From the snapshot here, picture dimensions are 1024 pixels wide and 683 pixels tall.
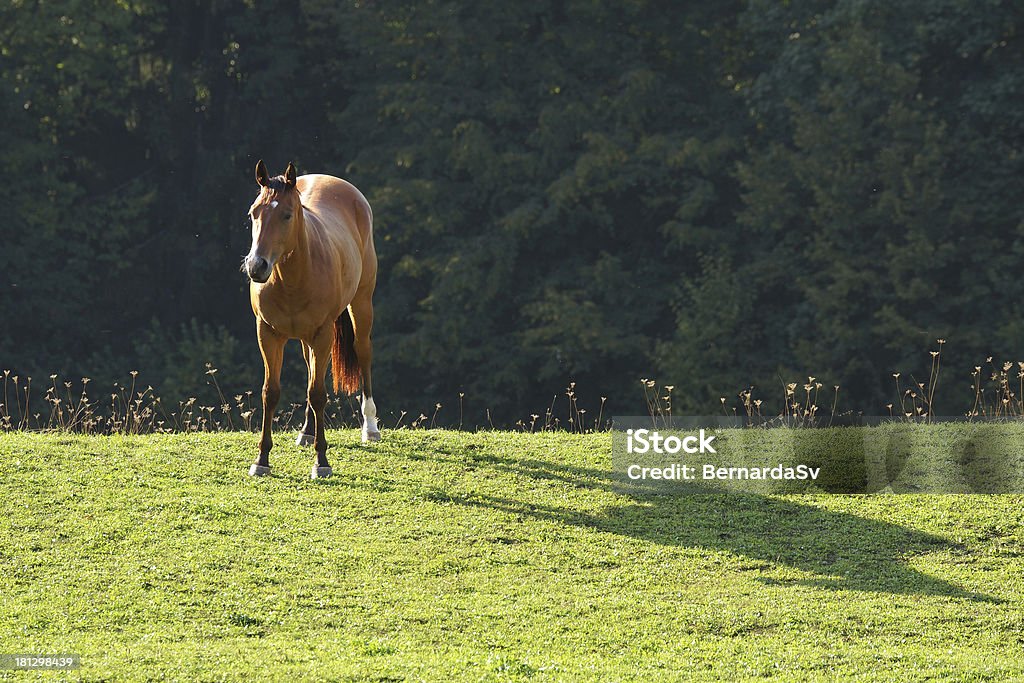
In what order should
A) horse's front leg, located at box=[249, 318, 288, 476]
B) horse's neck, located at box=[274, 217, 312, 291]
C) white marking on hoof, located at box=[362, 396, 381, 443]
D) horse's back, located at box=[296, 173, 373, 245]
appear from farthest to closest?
white marking on hoof, located at box=[362, 396, 381, 443]
horse's back, located at box=[296, 173, 373, 245]
horse's front leg, located at box=[249, 318, 288, 476]
horse's neck, located at box=[274, 217, 312, 291]

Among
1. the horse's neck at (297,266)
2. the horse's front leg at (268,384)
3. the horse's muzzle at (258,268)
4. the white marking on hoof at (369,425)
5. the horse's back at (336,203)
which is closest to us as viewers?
the horse's muzzle at (258,268)

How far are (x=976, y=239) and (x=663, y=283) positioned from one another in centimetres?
611

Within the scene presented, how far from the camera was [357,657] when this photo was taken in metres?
7.25

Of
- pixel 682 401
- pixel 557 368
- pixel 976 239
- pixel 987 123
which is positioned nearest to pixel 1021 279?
pixel 976 239

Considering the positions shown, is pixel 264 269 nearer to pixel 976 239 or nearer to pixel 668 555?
pixel 668 555

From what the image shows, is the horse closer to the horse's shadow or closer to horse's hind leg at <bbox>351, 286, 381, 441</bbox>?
horse's hind leg at <bbox>351, 286, 381, 441</bbox>

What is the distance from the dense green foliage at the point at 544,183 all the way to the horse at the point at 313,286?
14.0m

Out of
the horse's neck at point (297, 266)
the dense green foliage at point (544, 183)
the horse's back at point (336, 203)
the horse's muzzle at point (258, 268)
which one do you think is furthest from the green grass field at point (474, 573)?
the dense green foliage at point (544, 183)

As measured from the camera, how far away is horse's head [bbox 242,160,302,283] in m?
9.31

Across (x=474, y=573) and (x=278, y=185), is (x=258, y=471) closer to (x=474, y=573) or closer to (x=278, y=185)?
(x=278, y=185)

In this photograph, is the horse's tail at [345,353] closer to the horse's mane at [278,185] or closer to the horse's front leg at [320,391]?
the horse's front leg at [320,391]

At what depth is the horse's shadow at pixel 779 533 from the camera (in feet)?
27.9

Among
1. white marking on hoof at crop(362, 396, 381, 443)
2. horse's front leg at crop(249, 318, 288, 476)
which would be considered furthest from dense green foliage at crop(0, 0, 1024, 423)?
horse's front leg at crop(249, 318, 288, 476)

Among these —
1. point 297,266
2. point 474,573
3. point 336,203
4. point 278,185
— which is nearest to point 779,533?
point 474,573
